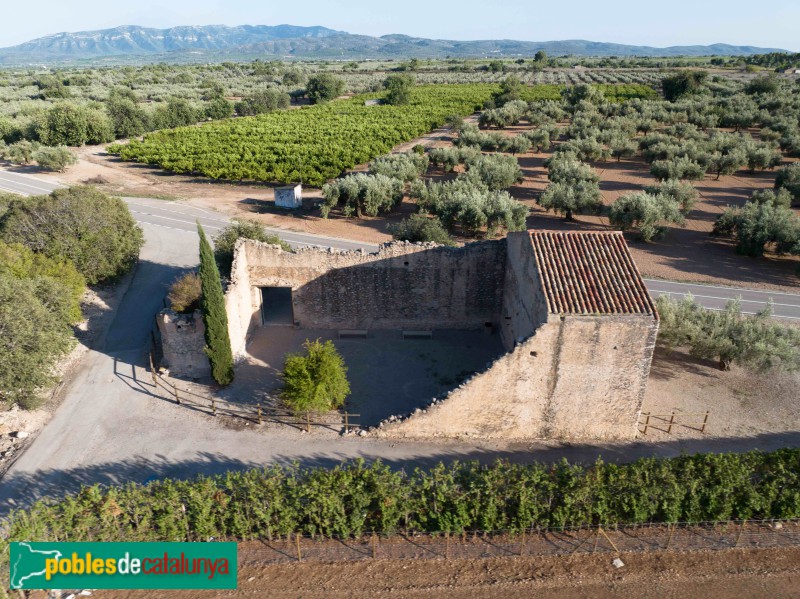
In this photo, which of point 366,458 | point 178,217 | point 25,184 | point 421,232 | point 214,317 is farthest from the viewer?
point 25,184

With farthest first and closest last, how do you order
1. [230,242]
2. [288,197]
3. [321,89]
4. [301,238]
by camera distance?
1. [321,89]
2. [288,197]
3. [301,238]
4. [230,242]

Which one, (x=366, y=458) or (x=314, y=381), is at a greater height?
(x=314, y=381)

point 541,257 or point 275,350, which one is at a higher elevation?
point 541,257

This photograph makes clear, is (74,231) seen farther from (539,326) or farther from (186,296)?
(539,326)

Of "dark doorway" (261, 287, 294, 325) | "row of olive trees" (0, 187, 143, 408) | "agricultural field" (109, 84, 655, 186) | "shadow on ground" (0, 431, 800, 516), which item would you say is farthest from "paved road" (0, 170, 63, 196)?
"shadow on ground" (0, 431, 800, 516)

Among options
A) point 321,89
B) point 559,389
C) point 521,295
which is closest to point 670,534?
point 559,389

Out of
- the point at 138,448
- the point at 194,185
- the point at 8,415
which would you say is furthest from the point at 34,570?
the point at 194,185

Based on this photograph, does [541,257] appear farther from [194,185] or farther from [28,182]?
[28,182]

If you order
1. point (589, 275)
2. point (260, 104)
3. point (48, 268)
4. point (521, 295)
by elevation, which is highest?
point (589, 275)
